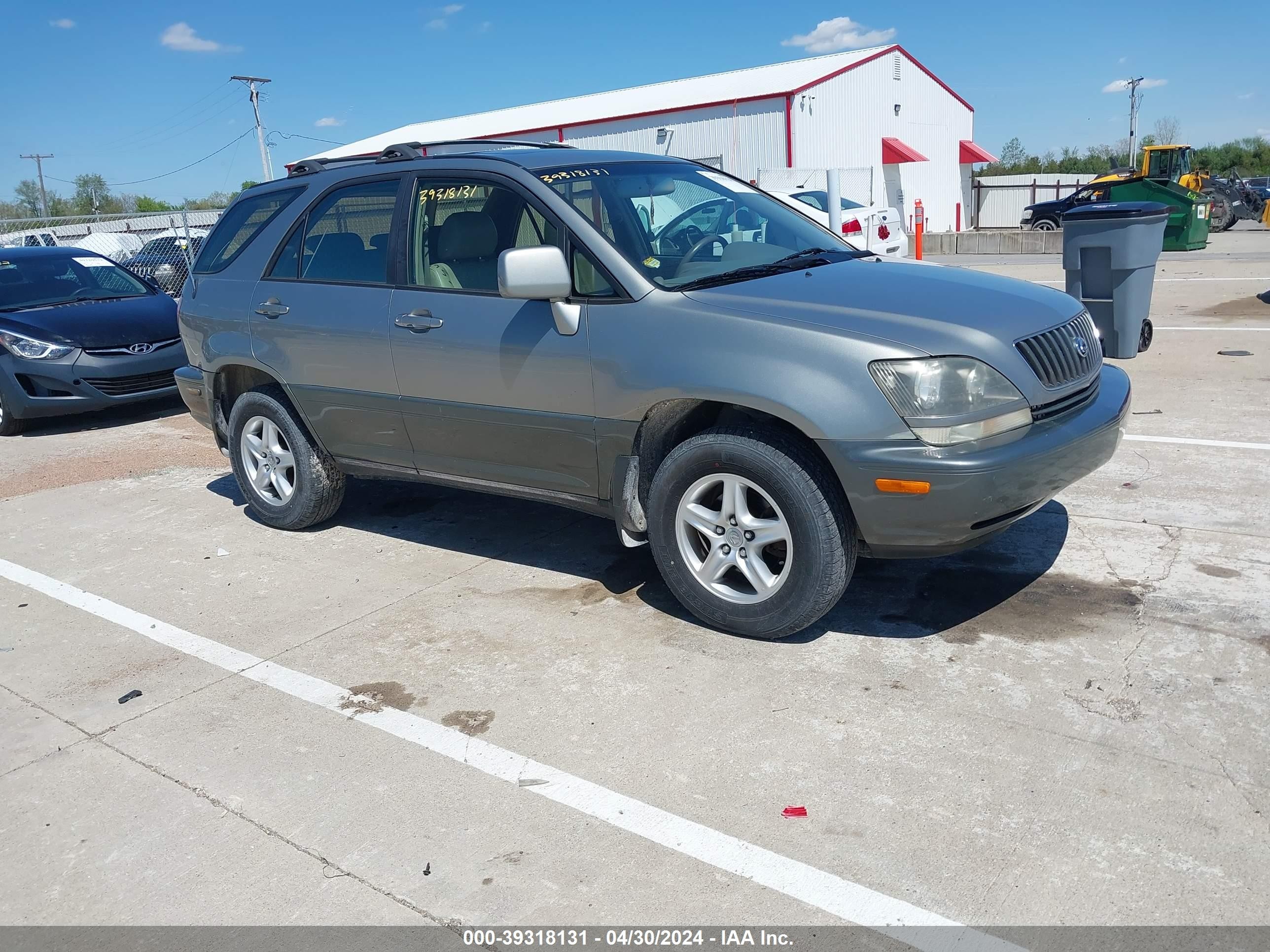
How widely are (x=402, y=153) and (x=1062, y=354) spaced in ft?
10.5

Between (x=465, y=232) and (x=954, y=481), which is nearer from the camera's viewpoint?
(x=954, y=481)

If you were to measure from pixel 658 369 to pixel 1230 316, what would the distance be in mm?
9862

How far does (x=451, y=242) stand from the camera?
4.80 m

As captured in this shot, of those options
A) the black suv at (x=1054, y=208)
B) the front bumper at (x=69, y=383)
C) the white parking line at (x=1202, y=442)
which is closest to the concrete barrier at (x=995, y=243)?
the black suv at (x=1054, y=208)

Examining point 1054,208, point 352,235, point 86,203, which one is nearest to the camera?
point 352,235

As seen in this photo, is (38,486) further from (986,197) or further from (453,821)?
(986,197)

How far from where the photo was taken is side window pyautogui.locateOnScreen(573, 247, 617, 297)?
4230mm

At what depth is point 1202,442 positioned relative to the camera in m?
6.46

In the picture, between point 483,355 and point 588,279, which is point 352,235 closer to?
point 483,355

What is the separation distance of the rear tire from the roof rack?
16.7 ft

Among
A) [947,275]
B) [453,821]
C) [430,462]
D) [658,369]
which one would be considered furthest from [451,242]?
[453,821]

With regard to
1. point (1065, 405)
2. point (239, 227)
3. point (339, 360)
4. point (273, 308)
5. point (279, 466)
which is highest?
point (239, 227)

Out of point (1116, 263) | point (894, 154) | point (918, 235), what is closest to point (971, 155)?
point (894, 154)

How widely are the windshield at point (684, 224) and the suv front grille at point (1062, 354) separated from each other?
1.08 m
